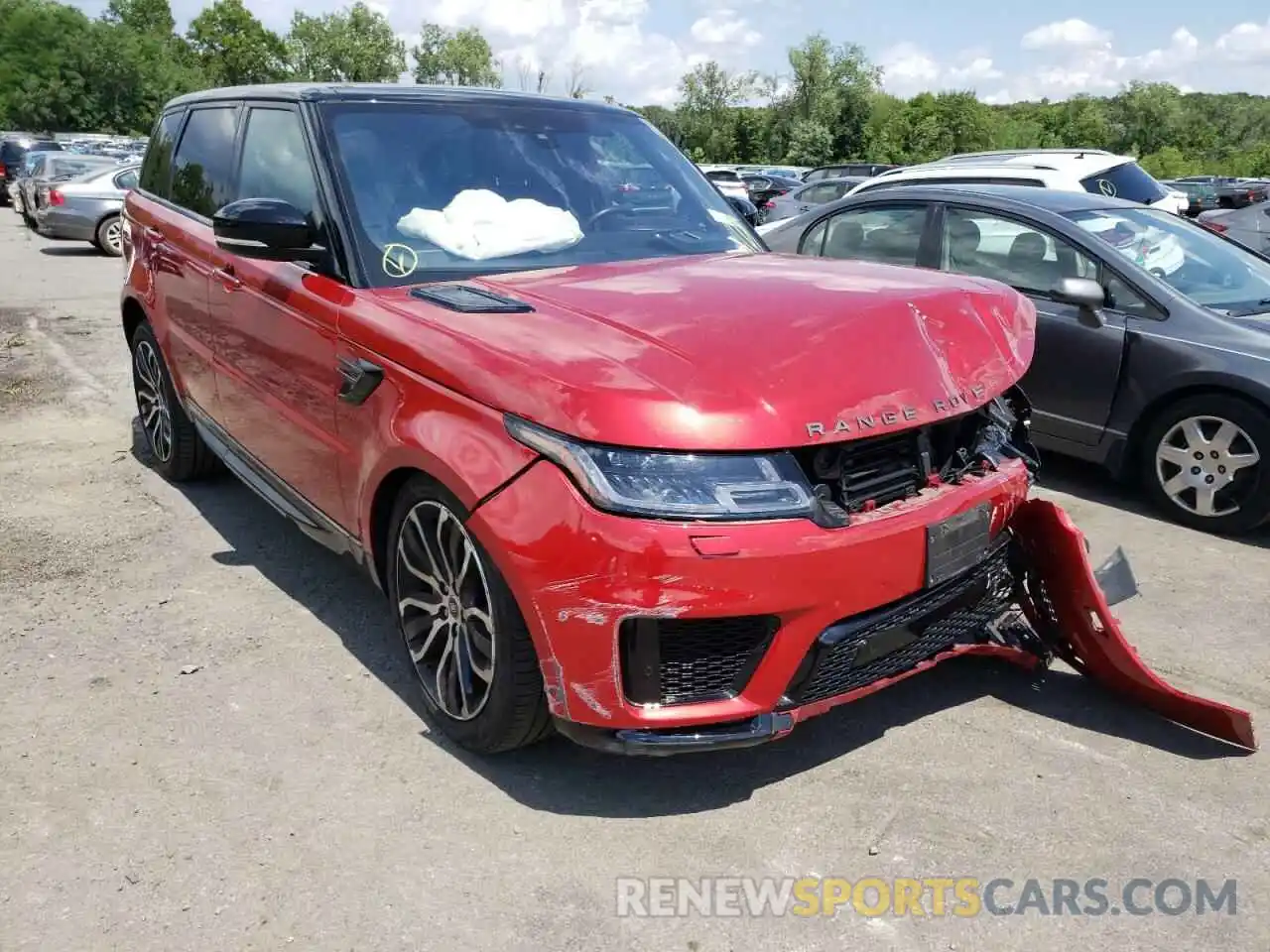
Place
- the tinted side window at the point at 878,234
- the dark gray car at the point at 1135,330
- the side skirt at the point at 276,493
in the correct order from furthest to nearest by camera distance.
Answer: the tinted side window at the point at 878,234 → the dark gray car at the point at 1135,330 → the side skirt at the point at 276,493

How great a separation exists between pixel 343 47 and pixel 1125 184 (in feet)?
332

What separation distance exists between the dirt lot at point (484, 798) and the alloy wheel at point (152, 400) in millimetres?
1385

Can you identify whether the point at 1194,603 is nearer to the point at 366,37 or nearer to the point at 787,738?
the point at 787,738

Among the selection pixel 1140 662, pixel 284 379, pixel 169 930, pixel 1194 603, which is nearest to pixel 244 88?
pixel 284 379

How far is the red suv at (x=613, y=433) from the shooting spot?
8.22ft

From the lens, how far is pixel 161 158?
17.9 feet

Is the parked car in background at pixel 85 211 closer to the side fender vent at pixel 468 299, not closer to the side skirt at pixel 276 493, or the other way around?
the side skirt at pixel 276 493

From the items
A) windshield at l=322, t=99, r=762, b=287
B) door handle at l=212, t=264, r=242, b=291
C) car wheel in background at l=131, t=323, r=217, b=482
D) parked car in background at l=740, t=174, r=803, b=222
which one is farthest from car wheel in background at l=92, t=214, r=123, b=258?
windshield at l=322, t=99, r=762, b=287

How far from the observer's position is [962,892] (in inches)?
102

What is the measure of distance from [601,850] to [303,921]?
732 mm

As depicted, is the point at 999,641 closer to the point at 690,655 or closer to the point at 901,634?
the point at 901,634

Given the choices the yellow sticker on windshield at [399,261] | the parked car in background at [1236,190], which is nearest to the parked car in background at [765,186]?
the parked car in background at [1236,190]

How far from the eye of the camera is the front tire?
2.77 meters

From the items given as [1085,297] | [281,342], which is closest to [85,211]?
[281,342]
